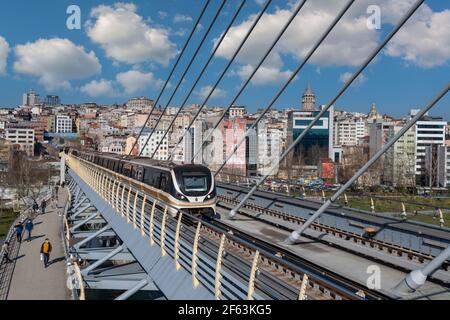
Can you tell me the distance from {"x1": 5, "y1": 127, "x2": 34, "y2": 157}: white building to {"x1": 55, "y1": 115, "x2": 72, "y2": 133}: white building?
52138 mm

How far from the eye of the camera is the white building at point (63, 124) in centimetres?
19160

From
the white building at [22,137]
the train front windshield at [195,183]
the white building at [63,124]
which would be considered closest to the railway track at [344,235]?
the train front windshield at [195,183]

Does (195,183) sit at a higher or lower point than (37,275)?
higher

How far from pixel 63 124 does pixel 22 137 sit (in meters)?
56.2

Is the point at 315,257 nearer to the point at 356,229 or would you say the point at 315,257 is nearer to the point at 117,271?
the point at 356,229

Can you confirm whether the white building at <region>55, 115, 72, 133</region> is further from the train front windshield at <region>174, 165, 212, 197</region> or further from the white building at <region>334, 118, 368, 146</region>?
the train front windshield at <region>174, 165, 212, 197</region>

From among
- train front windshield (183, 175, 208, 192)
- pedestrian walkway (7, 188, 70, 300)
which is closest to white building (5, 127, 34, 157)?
pedestrian walkway (7, 188, 70, 300)

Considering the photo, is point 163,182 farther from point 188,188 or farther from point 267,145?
point 267,145

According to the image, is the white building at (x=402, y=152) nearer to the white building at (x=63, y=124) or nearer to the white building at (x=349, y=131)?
the white building at (x=349, y=131)

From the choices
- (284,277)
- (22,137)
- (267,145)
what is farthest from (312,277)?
(22,137)

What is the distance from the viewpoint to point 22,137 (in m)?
138

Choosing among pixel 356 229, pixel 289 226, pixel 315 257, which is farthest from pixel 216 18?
pixel 315 257

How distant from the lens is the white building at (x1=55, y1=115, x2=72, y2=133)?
629 feet

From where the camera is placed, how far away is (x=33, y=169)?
86.9m
